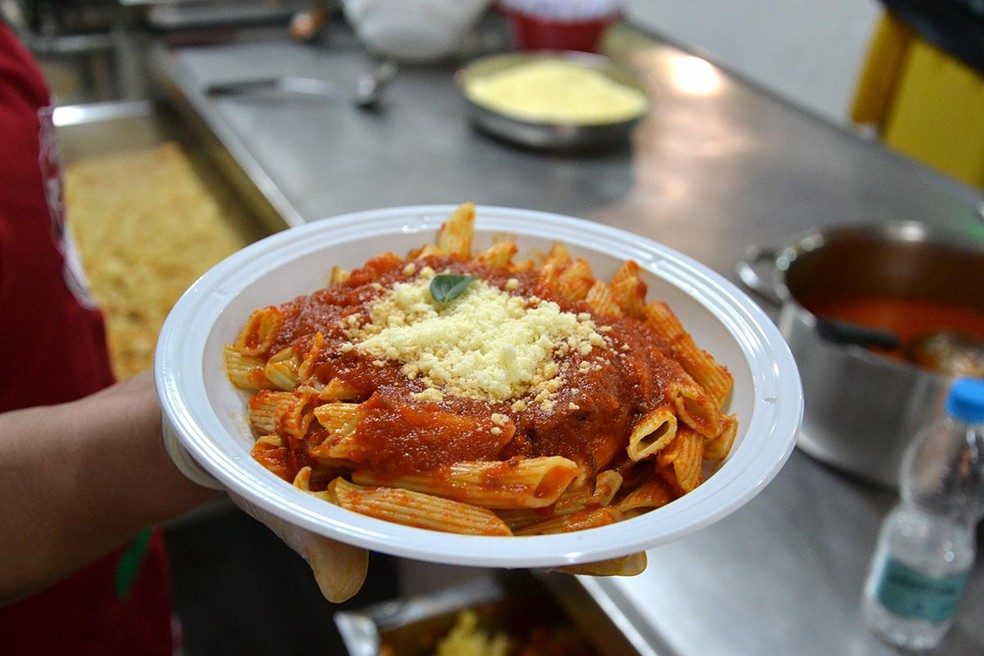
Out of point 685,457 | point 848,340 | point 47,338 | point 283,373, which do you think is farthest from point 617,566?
point 47,338

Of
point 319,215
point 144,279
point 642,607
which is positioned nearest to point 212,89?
point 144,279

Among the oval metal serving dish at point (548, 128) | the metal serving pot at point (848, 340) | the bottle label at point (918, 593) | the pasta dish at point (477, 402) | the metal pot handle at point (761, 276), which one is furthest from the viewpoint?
the oval metal serving dish at point (548, 128)

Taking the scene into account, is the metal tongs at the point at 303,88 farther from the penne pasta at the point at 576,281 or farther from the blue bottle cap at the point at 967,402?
the blue bottle cap at the point at 967,402

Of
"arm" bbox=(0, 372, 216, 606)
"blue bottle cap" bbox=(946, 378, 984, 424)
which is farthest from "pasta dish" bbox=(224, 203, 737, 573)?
"blue bottle cap" bbox=(946, 378, 984, 424)

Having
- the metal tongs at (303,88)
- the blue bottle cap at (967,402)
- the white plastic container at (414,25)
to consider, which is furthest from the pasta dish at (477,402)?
the white plastic container at (414,25)

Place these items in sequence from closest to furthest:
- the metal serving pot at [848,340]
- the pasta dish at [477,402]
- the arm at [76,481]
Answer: the pasta dish at [477,402]
the arm at [76,481]
the metal serving pot at [848,340]

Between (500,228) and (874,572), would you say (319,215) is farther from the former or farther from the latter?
(874,572)
